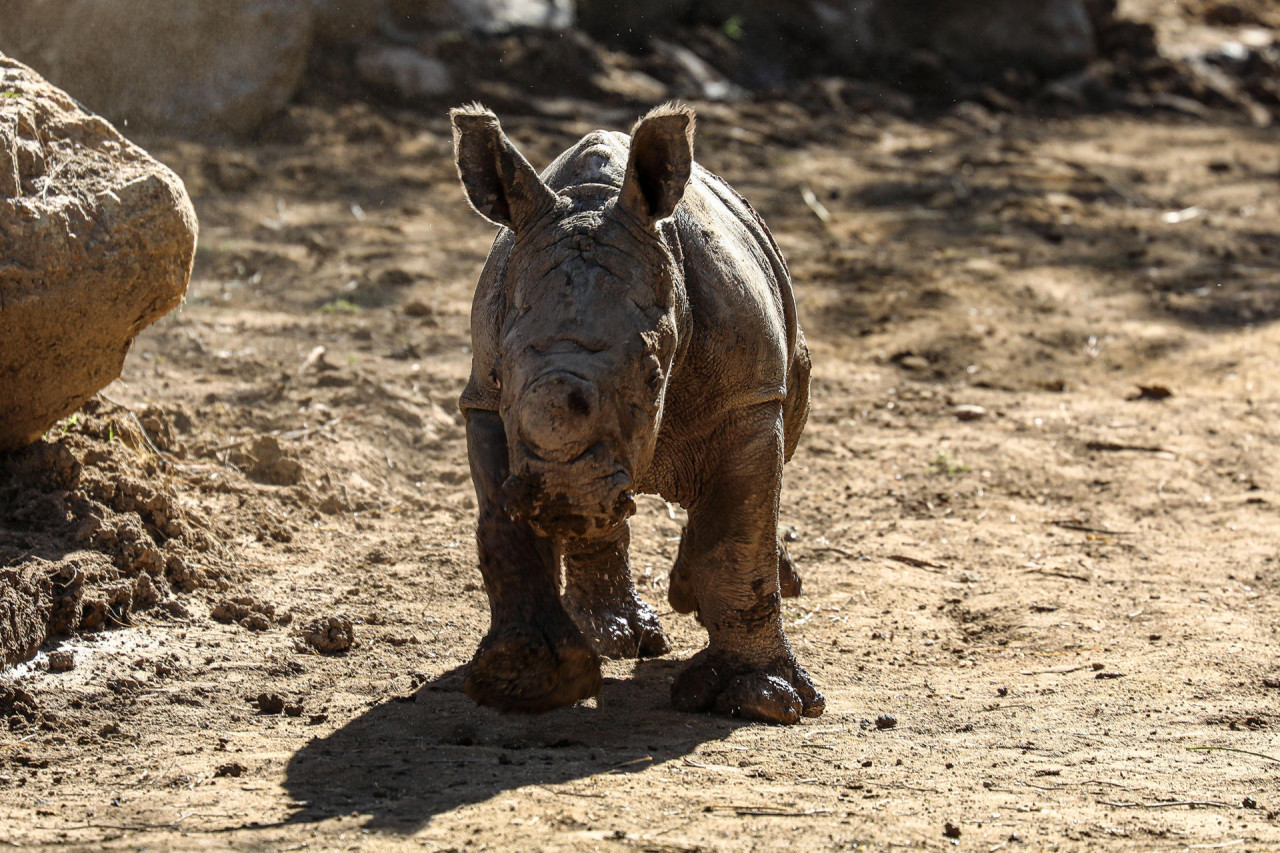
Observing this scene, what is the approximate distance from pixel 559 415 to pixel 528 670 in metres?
0.75

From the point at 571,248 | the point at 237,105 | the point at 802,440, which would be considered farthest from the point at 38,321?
the point at 237,105

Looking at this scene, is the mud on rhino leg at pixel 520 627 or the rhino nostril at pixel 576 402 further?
the mud on rhino leg at pixel 520 627

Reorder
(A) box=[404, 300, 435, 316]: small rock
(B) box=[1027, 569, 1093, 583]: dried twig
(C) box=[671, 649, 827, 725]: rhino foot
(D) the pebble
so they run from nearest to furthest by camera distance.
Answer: (C) box=[671, 649, 827, 725]: rhino foot
(B) box=[1027, 569, 1093, 583]: dried twig
(D) the pebble
(A) box=[404, 300, 435, 316]: small rock

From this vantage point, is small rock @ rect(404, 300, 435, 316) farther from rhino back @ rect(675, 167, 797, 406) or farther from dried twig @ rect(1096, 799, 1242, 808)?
dried twig @ rect(1096, 799, 1242, 808)

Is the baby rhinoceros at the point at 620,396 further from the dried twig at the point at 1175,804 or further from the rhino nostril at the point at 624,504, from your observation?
the dried twig at the point at 1175,804

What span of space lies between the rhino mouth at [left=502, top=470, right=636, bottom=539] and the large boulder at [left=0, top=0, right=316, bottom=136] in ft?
28.2

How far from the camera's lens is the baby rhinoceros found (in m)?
3.44

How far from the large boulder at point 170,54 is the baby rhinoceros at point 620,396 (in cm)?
756

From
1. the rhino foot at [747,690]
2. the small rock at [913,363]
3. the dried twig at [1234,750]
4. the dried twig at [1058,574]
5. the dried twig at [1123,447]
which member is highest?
the small rock at [913,363]

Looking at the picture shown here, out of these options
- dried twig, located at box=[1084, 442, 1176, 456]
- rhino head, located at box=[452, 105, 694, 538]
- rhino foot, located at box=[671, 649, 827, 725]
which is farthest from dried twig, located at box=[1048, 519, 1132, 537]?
rhino head, located at box=[452, 105, 694, 538]

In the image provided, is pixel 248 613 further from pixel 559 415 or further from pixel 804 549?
pixel 804 549

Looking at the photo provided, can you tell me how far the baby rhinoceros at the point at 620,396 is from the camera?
135 inches

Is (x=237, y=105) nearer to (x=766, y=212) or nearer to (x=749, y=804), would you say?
(x=766, y=212)

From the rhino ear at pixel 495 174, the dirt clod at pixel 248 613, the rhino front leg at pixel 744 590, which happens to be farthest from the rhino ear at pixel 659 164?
the dirt clod at pixel 248 613
